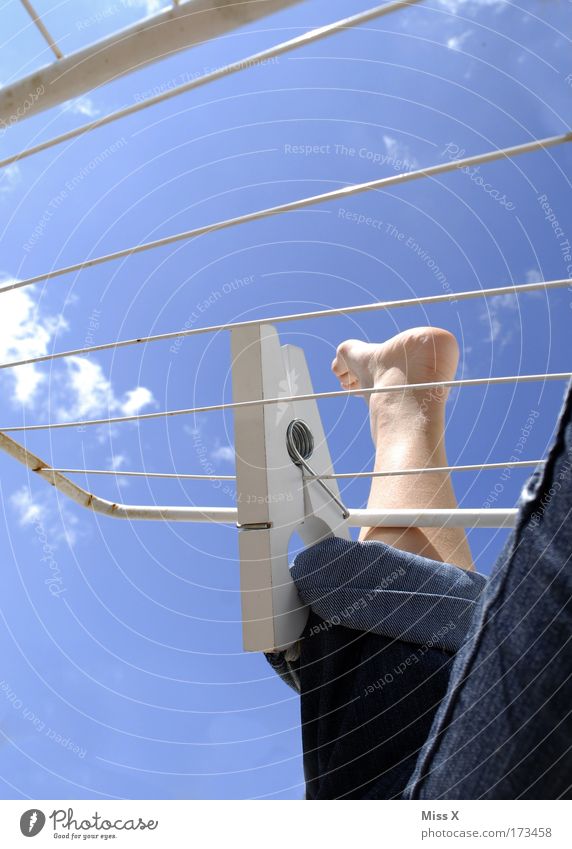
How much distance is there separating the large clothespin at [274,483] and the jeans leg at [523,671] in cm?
31

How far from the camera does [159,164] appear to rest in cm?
123

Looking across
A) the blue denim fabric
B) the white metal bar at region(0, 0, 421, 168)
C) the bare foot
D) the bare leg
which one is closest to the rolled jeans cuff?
the blue denim fabric

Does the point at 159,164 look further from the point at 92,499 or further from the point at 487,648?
the point at 487,648

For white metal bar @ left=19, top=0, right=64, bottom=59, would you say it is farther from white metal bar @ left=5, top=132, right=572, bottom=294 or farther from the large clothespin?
the large clothespin

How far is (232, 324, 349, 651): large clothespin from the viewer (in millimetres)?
612

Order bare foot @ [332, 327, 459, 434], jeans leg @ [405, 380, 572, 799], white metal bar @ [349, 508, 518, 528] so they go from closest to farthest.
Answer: jeans leg @ [405, 380, 572, 799] < white metal bar @ [349, 508, 518, 528] < bare foot @ [332, 327, 459, 434]

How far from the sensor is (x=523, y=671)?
0.89 feet

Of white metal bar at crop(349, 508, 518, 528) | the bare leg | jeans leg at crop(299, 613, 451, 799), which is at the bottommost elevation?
jeans leg at crop(299, 613, 451, 799)

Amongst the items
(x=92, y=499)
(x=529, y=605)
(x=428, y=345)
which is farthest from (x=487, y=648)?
(x=92, y=499)

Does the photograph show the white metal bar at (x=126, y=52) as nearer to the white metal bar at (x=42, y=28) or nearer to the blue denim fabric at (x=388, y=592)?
the white metal bar at (x=42, y=28)

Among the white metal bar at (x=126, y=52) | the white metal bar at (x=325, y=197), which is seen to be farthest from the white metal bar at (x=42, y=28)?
the white metal bar at (x=325, y=197)

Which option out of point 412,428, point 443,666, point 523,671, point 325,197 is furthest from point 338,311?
point 523,671
